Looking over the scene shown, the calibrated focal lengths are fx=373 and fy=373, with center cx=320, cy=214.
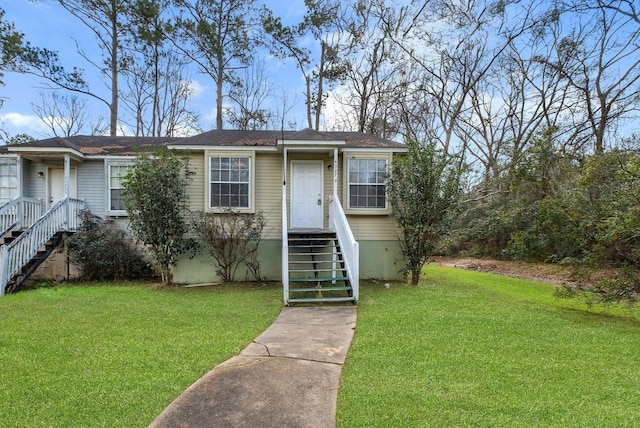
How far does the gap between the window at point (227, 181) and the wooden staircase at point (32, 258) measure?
4.34 metres

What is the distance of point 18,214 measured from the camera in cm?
1055

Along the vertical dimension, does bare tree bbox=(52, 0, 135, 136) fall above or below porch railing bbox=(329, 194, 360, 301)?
above

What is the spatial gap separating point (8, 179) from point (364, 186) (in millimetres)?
10680

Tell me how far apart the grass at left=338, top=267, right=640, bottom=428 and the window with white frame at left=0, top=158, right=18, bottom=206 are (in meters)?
11.1

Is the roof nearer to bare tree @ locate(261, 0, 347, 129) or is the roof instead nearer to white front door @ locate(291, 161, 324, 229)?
white front door @ locate(291, 161, 324, 229)

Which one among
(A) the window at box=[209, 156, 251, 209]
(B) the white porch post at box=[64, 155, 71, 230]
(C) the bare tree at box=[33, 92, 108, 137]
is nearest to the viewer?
(A) the window at box=[209, 156, 251, 209]

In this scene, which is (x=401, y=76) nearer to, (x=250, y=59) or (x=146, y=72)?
(x=250, y=59)

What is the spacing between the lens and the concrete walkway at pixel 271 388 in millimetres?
3025

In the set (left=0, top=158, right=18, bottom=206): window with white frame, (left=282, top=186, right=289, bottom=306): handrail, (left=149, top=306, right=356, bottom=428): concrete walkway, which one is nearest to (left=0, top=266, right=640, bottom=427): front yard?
(left=149, top=306, right=356, bottom=428): concrete walkway

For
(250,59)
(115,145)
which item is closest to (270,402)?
(115,145)

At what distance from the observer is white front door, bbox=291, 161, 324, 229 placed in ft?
34.7

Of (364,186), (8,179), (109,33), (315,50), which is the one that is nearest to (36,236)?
(8,179)

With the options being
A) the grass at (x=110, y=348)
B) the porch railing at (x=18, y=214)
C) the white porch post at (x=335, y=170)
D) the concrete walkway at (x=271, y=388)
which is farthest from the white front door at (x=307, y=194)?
the porch railing at (x=18, y=214)

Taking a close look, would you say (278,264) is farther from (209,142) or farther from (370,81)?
(370,81)
